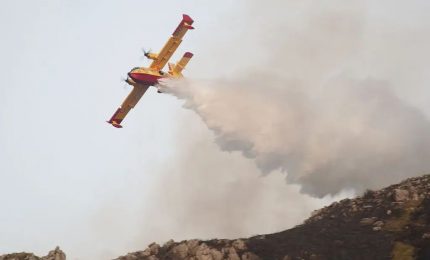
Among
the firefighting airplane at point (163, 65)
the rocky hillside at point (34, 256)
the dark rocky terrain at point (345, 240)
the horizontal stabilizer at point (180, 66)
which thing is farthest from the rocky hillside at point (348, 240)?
the horizontal stabilizer at point (180, 66)

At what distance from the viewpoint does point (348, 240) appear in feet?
256

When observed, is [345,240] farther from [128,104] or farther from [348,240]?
[128,104]

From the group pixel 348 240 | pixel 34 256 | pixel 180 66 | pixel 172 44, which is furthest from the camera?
pixel 180 66

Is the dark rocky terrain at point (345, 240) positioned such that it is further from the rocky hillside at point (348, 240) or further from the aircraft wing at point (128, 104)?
the aircraft wing at point (128, 104)

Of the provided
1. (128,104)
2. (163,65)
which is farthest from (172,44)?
(128,104)

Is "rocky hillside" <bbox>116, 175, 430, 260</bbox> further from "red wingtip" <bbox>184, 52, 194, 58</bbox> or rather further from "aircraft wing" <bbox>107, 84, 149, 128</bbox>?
"red wingtip" <bbox>184, 52, 194, 58</bbox>

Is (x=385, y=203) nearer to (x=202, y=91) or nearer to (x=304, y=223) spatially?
(x=304, y=223)

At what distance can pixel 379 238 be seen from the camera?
7750cm

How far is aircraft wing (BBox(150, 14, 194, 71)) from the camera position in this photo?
91394mm

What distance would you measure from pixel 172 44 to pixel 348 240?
37.0m

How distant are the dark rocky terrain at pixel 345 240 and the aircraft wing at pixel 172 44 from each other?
88.5ft

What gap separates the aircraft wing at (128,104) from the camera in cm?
9975

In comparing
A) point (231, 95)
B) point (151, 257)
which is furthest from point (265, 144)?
point (151, 257)

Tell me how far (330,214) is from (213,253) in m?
21.1
